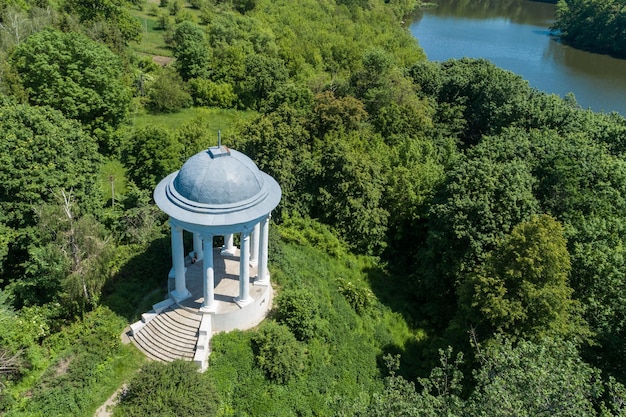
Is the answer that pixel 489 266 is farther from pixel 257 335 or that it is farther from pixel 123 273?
pixel 123 273

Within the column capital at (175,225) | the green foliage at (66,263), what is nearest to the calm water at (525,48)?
the column capital at (175,225)

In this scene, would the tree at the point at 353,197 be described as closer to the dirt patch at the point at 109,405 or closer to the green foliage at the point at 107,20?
the dirt patch at the point at 109,405

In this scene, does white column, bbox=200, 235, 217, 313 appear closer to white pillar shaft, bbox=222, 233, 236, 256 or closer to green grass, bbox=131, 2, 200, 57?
white pillar shaft, bbox=222, 233, 236, 256

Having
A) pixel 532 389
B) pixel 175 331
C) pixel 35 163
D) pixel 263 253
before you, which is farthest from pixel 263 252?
pixel 532 389

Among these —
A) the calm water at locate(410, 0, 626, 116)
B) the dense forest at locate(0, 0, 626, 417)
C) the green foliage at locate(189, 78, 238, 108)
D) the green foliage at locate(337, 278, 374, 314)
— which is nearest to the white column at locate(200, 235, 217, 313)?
the dense forest at locate(0, 0, 626, 417)

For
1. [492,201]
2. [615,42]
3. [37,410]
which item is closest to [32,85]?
[37,410]

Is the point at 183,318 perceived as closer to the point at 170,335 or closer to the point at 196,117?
the point at 170,335

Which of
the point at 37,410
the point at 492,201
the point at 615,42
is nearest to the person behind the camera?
the point at 37,410
